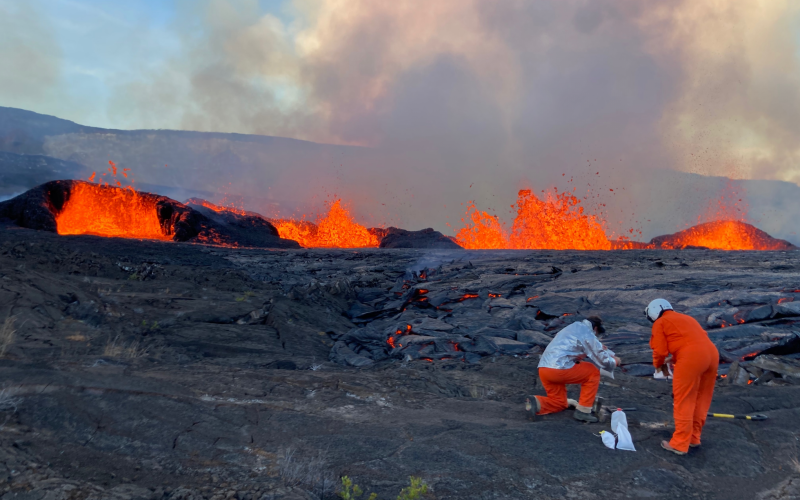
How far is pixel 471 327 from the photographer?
1368 cm

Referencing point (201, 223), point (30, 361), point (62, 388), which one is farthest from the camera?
point (201, 223)

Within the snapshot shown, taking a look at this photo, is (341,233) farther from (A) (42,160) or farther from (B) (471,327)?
(A) (42,160)

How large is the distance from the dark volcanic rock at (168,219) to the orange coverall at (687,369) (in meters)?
39.3

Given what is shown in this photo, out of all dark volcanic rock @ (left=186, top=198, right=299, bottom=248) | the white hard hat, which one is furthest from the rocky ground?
dark volcanic rock @ (left=186, top=198, right=299, bottom=248)

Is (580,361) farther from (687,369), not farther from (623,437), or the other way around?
(687,369)

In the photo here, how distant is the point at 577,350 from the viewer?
5.92 meters

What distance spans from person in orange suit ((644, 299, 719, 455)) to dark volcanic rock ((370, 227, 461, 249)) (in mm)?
47358

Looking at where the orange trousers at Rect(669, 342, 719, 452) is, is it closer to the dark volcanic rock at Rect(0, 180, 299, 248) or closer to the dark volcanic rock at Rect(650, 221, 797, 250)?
the dark volcanic rock at Rect(0, 180, 299, 248)

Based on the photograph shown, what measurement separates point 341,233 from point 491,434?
183 ft

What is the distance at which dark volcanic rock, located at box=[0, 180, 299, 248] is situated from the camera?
119ft

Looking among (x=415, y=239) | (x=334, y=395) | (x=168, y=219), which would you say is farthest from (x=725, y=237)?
(x=334, y=395)

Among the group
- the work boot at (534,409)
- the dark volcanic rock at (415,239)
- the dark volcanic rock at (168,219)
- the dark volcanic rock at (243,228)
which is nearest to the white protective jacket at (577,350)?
the work boot at (534,409)

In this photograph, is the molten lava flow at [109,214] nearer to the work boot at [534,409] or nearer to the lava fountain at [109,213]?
the lava fountain at [109,213]

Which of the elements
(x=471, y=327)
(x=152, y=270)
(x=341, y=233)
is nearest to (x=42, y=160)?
(x=341, y=233)
